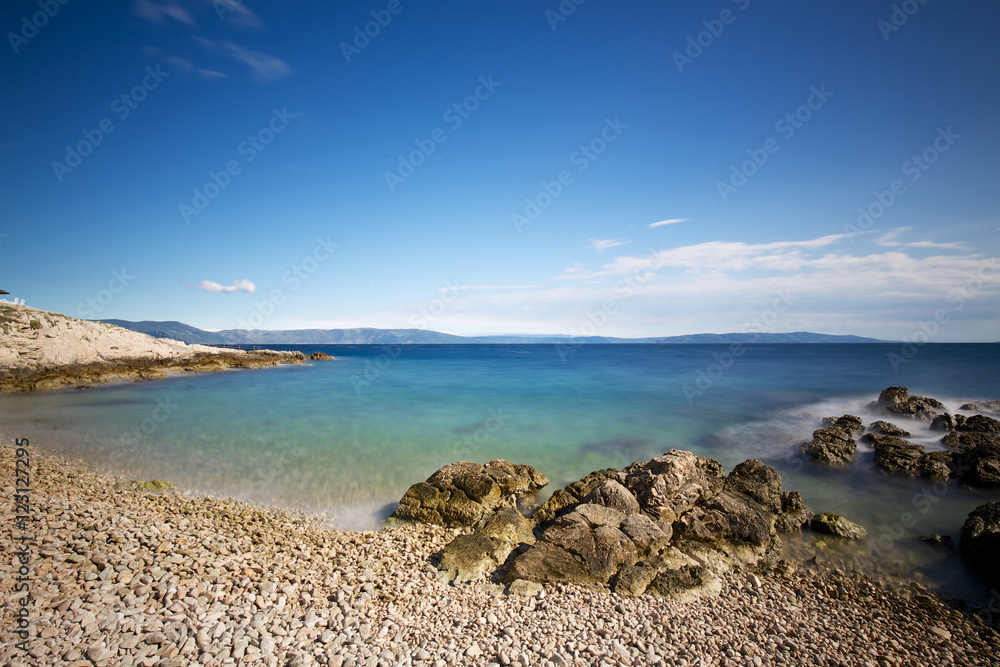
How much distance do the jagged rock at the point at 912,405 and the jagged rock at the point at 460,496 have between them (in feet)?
67.0

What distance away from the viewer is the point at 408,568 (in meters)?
6.56

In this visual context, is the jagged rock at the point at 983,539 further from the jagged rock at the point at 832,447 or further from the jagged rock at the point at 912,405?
the jagged rock at the point at 912,405

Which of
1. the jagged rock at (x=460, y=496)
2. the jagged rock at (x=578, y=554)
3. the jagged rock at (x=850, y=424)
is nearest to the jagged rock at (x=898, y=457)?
the jagged rock at (x=850, y=424)

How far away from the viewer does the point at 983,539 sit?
7.36 metres

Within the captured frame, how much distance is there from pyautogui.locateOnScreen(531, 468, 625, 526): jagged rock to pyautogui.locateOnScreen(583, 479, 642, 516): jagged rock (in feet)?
1.29

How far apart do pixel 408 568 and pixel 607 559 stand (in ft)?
10.1

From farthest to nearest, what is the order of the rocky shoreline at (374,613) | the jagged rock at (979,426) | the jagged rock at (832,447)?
the jagged rock at (979,426) < the jagged rock at (832,447) < the rocky shoreline at (374,613)

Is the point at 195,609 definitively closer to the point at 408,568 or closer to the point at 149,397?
the point at 408,568

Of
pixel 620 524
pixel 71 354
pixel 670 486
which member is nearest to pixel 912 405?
pixel 670 486

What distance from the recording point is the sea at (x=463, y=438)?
9.39 m

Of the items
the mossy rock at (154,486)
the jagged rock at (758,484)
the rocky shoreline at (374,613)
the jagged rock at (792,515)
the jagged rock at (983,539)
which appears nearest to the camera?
the rocky shoreline at (374,613)

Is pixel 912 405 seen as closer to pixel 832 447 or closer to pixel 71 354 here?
pixel 832 447

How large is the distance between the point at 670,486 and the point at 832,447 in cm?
842

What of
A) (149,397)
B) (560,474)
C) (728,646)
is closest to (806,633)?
(728,646)
